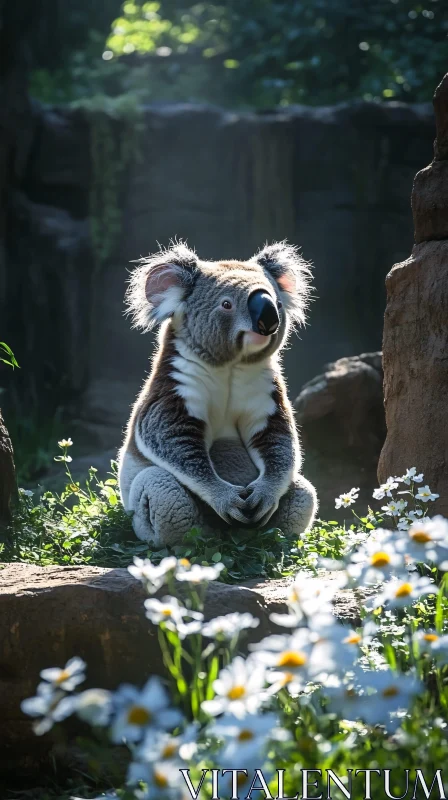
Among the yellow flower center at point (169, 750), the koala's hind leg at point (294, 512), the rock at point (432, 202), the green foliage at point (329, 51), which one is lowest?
the koala's hind leg at point (294, 512)

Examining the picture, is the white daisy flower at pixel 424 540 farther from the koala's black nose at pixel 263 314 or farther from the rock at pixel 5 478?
the rock at pixel 5 478

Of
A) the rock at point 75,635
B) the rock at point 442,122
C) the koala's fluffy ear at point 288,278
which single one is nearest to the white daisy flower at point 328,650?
the rock at point 75,635

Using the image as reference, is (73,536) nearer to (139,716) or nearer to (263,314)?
(263,314)

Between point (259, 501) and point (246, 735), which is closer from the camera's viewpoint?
point (246, 735)

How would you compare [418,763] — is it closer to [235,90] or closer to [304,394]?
[304,394]

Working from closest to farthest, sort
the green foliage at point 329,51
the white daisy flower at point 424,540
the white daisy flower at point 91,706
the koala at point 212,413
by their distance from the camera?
A: 1. the white daisy flower at point 91,706
2. the white daisy flower at point 424,540
3. the koala at point 212,413
4. the green foliage at point 329,51

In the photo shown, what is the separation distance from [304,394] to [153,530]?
2.97 m

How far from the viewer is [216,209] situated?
13344mm

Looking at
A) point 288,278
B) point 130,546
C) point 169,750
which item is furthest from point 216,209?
point 169,750

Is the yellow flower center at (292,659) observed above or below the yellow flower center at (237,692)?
above

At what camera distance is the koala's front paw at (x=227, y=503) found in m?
4.69

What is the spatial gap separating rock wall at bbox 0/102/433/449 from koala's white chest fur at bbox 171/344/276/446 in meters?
7.59

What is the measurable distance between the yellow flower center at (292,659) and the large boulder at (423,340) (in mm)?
2939

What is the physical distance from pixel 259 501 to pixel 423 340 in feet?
4.09
